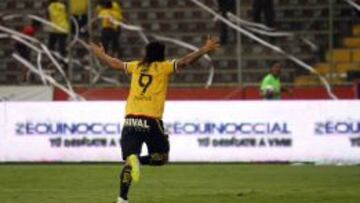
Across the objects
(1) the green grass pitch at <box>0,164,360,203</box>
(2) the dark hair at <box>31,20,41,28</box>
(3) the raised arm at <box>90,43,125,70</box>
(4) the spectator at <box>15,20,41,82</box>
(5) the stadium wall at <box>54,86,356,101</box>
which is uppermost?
(2) the dark hair at <box>31,20,41,28</box>

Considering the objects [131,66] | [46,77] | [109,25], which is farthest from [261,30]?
[131,66]

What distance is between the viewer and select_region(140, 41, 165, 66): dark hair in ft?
40.8

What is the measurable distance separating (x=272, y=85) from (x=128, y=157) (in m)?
12.7

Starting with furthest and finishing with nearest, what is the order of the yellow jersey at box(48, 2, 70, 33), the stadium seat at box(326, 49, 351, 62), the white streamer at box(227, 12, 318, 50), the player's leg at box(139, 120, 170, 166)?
the yellow jersey at box(48, 2, 70, 33), the white streamer at box(227, 12, 318, 50), the stadium seat at box(326, 49, 351, 62), the player's leg at box(139, 120, 170, 166)

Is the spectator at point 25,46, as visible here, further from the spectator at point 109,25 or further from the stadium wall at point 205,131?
the stadium wall at point 205,131

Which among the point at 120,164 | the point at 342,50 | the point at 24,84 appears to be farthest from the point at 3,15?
the point at 342,50

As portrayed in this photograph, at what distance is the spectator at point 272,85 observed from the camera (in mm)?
24234

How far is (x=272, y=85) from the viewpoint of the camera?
24.3 m

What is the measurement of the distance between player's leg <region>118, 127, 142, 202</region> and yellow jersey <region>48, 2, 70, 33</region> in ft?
47.8

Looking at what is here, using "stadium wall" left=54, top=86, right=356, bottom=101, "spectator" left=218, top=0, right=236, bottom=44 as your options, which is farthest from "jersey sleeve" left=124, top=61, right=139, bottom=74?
"spectator" left=218, top=0, right=236, bottom=44

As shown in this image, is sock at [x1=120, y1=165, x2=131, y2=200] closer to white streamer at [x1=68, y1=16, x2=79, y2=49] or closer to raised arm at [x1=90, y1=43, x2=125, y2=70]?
raised arm at [x1=90, y1=43, x2=125, y2=70]

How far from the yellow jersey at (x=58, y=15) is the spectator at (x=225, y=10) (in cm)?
421

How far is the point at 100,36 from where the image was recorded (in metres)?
26.4

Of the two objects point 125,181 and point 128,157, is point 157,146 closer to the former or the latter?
point 128,157
